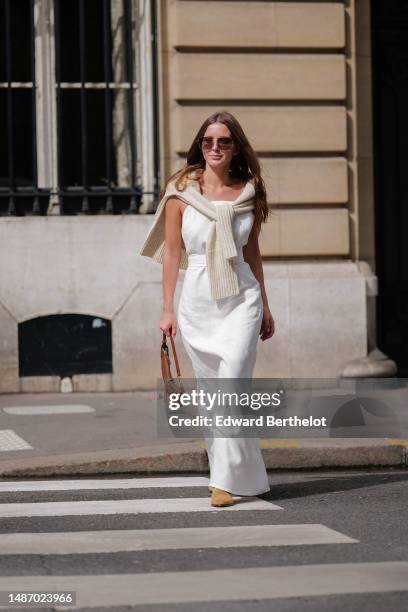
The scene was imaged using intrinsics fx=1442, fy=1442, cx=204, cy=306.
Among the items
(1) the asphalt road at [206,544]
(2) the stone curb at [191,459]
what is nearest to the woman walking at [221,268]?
(1) the asphalt road at [206,544]

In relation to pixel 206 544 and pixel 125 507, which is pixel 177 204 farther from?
pixel 206 544

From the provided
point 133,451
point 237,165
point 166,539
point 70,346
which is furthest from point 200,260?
point 70,346

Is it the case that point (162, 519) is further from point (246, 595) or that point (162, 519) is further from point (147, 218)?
point (147, 218)

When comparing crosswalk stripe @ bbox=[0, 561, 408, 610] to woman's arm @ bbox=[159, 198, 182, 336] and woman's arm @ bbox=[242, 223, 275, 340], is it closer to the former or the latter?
woman's arm @ bbox=[159, 198, 182, 336]

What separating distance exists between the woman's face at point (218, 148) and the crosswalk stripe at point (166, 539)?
186 centimetres

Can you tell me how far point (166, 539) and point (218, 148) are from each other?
6.81 feet

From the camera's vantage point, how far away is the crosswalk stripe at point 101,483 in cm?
789

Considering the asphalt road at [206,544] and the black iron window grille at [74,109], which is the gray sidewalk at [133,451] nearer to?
the asphalt road at [206,544]

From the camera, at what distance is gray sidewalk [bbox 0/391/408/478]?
8.48 metres

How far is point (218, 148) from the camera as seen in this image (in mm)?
7273

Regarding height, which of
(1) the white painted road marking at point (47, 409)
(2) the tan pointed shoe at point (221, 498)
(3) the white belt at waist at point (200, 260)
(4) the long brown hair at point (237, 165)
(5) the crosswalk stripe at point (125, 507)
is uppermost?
(4) the long brown hair at point (237, 165)

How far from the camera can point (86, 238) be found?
12.3 m

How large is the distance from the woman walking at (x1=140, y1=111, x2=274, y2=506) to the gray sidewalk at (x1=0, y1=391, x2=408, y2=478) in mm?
1277

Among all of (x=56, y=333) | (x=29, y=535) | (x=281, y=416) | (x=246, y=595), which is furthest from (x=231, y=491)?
(x=56, y=333)
